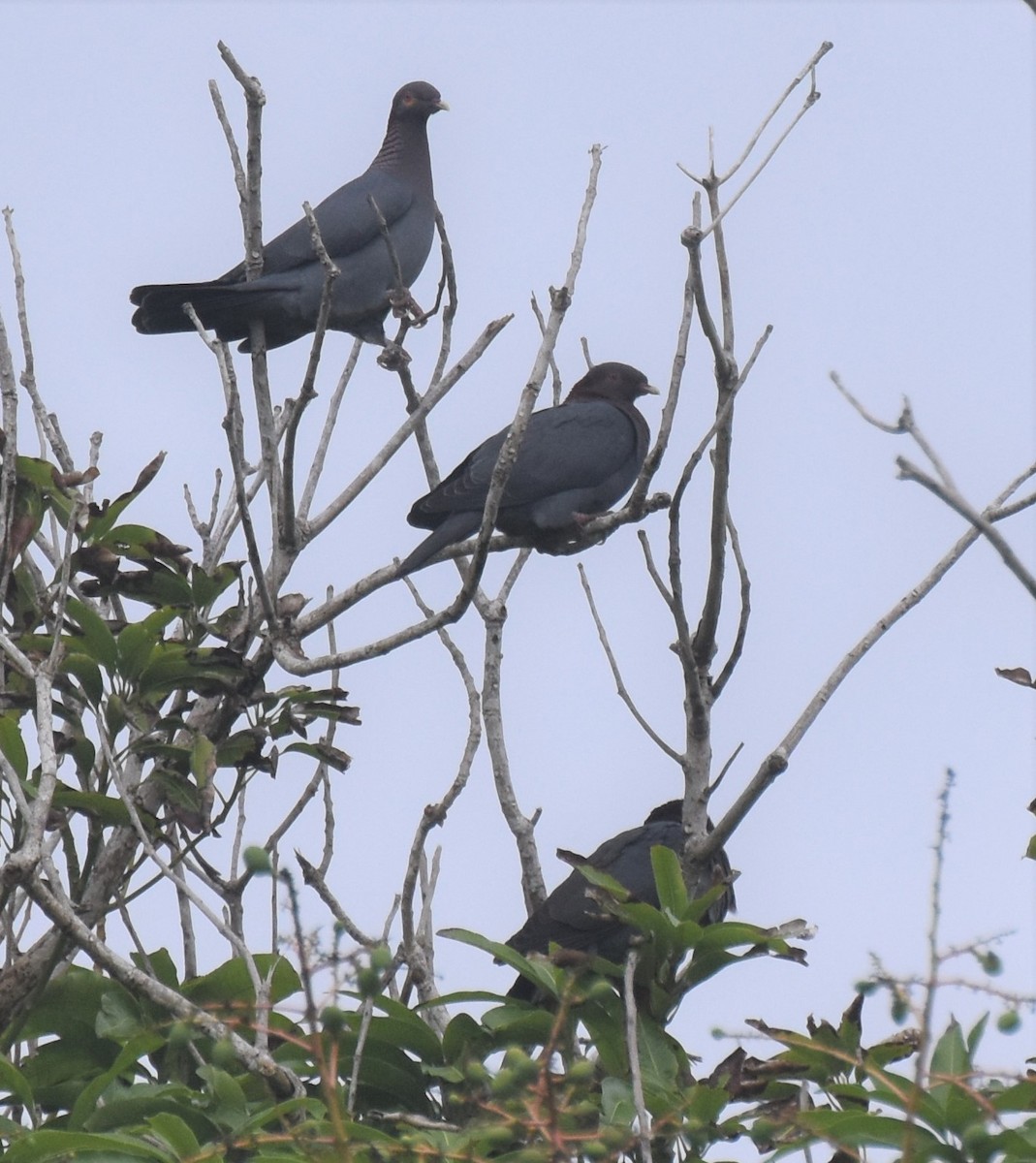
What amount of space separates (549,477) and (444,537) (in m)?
0.71

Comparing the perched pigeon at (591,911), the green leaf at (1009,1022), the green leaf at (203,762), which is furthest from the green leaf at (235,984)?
the green leaf at (1009,1022)

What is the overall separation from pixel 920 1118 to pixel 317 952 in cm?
129

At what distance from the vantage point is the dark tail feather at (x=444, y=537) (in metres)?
4.93

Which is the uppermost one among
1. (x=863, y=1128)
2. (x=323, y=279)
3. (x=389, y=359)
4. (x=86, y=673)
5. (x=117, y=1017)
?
(x=323, y=279)

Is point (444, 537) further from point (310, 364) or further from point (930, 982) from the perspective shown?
A: point (930, 982)

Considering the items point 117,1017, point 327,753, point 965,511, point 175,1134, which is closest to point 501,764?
point 327,753

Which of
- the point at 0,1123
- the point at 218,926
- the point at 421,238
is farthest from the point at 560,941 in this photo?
the point at 421,238

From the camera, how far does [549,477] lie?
18.8 ft

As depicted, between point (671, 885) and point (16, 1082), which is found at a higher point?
point (671, 885)

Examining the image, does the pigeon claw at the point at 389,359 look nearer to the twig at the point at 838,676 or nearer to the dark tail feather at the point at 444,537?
the dark tail feather at the point at 444,537

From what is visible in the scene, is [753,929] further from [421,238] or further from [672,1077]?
[421,238]

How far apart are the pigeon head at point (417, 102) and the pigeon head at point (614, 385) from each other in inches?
60.1

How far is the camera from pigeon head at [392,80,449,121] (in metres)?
7.54

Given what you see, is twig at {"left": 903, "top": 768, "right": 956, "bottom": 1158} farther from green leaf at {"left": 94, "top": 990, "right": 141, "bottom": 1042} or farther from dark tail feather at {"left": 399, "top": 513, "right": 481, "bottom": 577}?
dark tail feather at {"left": 399, "top": 513, "right": 481, "bottom": 577}
